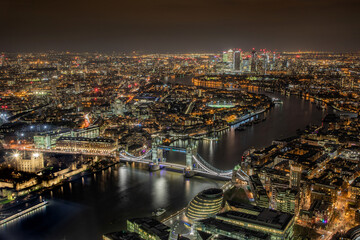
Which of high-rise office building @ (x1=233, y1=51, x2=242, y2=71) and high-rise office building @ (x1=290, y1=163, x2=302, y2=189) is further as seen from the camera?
high-rise office building @ (x1=233, y1=51, x2=242, y2=71)

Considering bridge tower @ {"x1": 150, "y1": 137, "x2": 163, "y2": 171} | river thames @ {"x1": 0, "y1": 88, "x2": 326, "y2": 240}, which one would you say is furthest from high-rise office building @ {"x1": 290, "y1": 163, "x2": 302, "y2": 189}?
bridge tower @ {"x1": 150, "y1": 137, "x2": 163, "y2": 171}

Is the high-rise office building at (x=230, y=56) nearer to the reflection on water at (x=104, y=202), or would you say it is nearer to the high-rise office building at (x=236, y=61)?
the high-rise office building at (x=236, y=61)

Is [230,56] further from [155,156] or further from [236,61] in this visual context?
[155,156]

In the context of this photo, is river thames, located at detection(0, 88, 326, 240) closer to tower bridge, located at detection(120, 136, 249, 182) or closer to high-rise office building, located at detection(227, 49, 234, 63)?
tower bridge, located at detection(120, 136, 249, 182)

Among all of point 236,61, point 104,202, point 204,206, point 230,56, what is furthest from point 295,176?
point 230,56

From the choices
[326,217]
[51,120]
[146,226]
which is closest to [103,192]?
[146,226]

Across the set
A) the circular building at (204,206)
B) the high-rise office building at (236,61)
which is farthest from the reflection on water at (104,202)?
the high-rise office building at (236,61)
